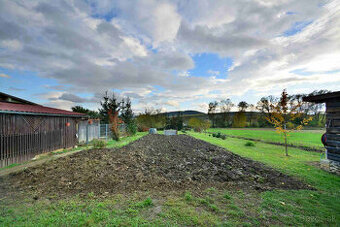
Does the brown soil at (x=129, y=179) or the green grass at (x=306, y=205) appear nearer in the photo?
the green grass at (x=306, y=205)

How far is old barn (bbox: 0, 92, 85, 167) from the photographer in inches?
249

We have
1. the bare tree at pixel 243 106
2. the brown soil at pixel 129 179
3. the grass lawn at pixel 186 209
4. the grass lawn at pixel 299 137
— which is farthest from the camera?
the bare tree at pixel 243 106

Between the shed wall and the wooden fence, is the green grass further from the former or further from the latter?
the wooden fence

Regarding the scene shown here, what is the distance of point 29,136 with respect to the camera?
7336 millimetres

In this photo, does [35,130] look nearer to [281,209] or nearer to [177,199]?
[177,199]

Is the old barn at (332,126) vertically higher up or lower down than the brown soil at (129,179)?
higher up

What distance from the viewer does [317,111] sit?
27.2 m

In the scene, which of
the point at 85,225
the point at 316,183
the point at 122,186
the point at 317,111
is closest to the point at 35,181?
the point at 122,186

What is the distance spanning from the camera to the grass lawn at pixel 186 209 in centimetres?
244

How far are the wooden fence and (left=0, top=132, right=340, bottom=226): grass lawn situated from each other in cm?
471

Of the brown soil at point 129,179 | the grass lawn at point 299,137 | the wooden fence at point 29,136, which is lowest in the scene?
the grass lawn at point 299,137

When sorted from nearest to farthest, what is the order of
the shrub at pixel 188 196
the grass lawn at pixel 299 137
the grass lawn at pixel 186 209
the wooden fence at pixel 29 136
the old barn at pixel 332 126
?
the grass lawn at pixel 186 209, the shrub at pixel 188 196, the old barn at pixel 332 126, the wooden fence at pixel 29 136, the grass lawn at pixel 299 137

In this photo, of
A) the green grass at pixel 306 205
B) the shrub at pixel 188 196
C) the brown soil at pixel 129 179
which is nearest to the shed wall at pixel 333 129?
the green grass at pixel 306 205

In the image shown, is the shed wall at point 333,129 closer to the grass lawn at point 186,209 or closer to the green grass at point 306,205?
the green grass at point 306,205
